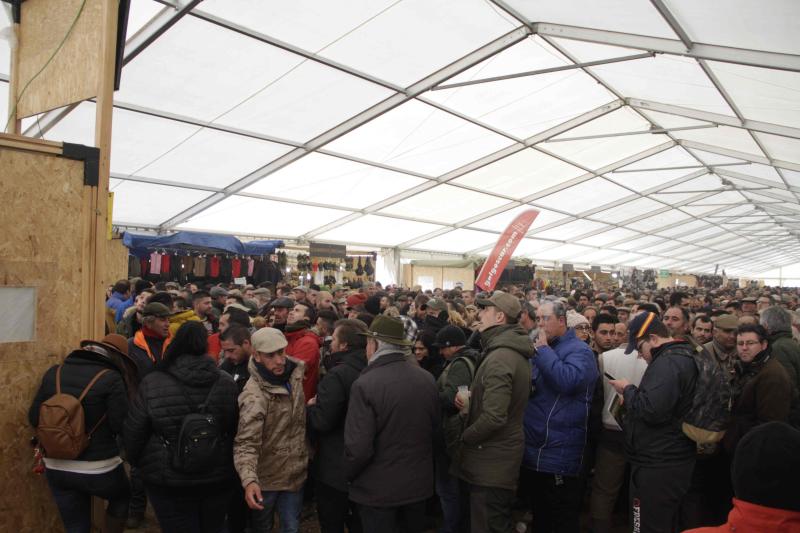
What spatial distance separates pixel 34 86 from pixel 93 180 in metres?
1.13

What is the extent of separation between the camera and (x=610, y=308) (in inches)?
281

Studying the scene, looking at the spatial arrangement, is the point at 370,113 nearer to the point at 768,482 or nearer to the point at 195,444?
the point at 195,444

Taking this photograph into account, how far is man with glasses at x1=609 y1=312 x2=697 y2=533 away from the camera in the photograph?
2959 millimetres

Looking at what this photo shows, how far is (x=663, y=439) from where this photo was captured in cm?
301

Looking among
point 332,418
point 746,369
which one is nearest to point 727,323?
point 746,369

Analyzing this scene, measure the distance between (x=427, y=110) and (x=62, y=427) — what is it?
8.51 meters

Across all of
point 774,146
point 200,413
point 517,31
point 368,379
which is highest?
point 517,31

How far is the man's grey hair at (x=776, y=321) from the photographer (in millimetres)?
4305

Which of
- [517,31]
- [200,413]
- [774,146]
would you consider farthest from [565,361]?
[774,146]

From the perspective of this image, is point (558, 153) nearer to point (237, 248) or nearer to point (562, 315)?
point (237, 248)

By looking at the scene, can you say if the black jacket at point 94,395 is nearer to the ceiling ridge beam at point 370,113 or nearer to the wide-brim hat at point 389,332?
the wide-brim hat at point 389,332

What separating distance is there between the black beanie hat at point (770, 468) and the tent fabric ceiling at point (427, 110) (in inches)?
206

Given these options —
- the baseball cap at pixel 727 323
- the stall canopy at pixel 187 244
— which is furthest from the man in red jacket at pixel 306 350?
the stall canopy at pixel 187 244

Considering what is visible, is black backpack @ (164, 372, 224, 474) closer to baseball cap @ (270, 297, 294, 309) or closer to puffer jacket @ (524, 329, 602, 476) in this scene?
A: puffer jacket @ (524, 329, 602, 476)
